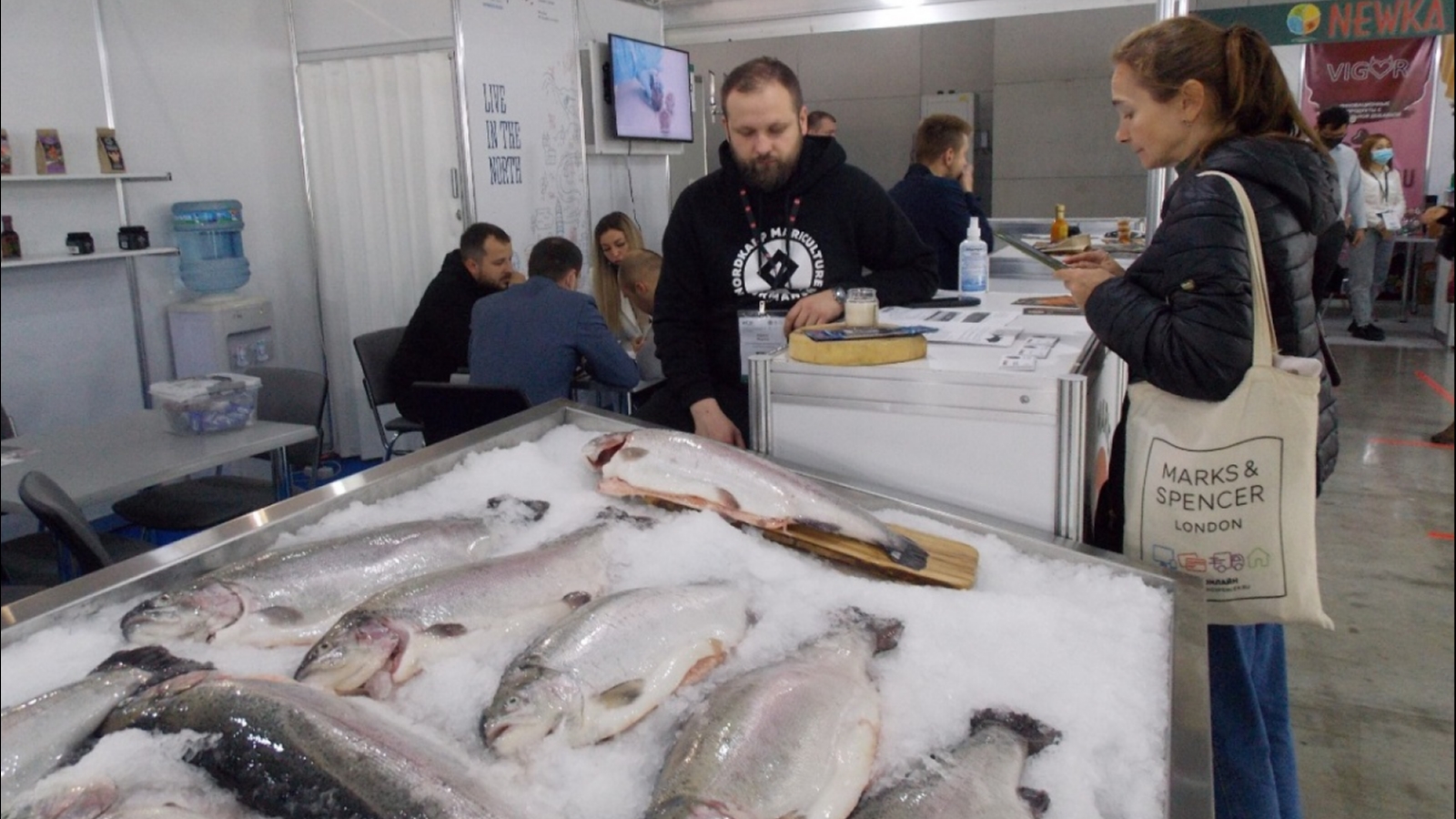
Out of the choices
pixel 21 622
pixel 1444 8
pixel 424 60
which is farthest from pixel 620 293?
pixel 1444 8

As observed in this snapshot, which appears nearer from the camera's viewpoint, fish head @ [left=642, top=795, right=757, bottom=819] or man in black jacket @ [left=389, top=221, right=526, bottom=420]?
fish head @ [left=642, top=795, right=757, bottom=819]

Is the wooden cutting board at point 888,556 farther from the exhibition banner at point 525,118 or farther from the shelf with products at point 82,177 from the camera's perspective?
the exhibition banner at point 525,118

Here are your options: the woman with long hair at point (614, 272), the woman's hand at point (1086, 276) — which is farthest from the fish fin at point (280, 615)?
the woman with long hair at point (614, 272)

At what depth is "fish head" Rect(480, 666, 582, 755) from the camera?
3.23ft

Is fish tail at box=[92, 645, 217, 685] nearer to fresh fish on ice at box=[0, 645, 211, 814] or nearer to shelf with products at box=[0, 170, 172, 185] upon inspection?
fresh fish on ice at box=[0, 645, 211, 814]

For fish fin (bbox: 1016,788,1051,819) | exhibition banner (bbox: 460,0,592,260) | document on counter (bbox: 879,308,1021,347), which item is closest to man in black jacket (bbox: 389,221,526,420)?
exhibition banner (bbox: 460,0,592,260)

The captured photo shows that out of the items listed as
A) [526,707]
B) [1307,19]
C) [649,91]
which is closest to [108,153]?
[526,707]

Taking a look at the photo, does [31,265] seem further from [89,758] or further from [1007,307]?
[1007,307]

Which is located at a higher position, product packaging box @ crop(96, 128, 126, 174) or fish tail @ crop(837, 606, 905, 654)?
product packaging box @ crop(96, 128, 126, 174)

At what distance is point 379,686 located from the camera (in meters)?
1.07

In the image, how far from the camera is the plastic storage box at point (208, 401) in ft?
3.10

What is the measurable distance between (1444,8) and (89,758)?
1.12 metres

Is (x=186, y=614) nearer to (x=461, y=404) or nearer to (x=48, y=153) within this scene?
(x=48, y=153)

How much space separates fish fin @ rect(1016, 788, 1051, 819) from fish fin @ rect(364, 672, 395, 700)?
2.13ft
